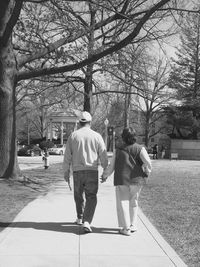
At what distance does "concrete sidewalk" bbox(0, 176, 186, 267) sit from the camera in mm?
5555

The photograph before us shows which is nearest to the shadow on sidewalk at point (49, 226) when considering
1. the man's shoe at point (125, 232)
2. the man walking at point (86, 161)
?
the man walking at point (86, 161)

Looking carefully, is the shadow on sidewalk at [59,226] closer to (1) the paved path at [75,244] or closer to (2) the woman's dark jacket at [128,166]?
(1) the paved path at [75,244]

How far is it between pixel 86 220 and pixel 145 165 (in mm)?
1256

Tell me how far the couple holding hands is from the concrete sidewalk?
1.21 ft

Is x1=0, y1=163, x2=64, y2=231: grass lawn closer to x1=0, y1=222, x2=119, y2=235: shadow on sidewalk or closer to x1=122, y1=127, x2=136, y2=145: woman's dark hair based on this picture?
x1=0, y1=222, x2=119, y2=235: shadow on sidewalk

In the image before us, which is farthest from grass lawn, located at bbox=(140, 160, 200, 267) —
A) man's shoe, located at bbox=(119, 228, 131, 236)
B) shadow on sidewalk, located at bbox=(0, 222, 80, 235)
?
shadow on sidewalk, located at bbox=(0, 222, 80, 235)

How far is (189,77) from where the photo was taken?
52750 millimetres

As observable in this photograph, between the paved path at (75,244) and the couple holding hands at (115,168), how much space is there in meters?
0.39

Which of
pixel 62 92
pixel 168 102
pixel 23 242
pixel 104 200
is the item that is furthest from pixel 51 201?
pixel 168 102

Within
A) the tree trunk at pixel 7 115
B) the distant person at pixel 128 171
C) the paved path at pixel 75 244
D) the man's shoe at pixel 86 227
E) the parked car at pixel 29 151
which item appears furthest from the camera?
the parked car at pixel 29 151

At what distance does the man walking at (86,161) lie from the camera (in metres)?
7.22

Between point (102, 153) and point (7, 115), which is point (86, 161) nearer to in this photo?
point (102, 153)

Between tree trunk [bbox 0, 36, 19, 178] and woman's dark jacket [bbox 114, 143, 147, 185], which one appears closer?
woman's dark jacket [bbox 114, 143, 147, 185]

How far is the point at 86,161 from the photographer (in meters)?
7.21
